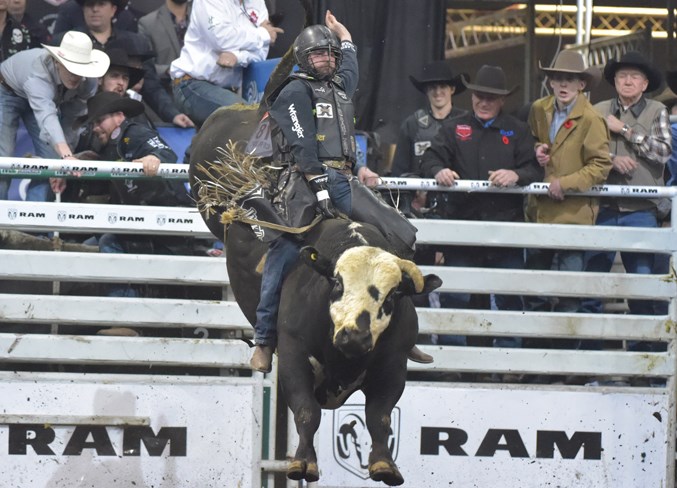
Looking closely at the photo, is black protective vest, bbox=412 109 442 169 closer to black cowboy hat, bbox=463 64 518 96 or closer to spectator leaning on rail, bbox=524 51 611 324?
black cowboy hat, bbox=463 64 518 96

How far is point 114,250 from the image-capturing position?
30.5ft

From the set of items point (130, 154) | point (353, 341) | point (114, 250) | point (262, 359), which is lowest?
point (262, 359)

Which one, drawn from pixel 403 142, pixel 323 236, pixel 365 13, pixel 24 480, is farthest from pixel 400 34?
pixel 24 480

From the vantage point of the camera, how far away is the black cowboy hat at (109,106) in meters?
9.24

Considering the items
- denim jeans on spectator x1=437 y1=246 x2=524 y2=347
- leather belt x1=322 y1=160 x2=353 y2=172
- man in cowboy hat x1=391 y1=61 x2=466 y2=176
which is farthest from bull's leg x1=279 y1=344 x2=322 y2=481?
man in cowboy hat x1=391 y1=61 x2=466 y2=176

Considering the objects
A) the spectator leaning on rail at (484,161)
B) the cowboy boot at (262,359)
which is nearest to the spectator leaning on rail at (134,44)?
the spectator leaning on rail at (484,161)

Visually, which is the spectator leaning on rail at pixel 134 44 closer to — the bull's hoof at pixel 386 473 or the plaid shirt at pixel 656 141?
the plaid shirt at pixel 656 141

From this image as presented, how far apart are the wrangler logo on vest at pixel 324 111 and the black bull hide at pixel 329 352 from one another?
61 cm

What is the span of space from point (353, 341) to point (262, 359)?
3.57 feet

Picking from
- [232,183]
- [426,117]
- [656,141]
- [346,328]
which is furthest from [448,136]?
[346,328]

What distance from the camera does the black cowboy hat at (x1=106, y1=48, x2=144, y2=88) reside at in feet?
31.6

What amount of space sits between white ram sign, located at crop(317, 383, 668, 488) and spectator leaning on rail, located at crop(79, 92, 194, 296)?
1.74 metres

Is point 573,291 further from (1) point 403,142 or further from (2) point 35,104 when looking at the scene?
(2) point 35,104

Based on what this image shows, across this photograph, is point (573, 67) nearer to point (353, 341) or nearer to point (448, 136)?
point (448, 136)
